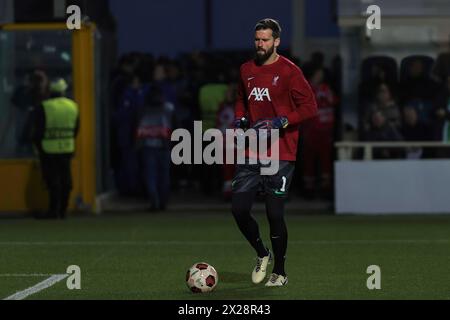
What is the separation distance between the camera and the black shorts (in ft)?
39.2

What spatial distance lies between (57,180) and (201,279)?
8.81 meters

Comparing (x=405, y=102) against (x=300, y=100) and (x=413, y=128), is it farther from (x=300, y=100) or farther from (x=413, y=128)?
(x=300, y=100)

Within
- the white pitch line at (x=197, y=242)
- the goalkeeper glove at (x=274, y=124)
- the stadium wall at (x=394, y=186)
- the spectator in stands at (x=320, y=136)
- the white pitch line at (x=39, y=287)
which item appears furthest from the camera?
the spectator in stands at (x=320, y=136)

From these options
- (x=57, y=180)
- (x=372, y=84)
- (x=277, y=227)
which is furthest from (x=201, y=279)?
(x=372, y=84)

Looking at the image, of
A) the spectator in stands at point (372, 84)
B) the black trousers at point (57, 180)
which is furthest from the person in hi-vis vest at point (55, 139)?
the spectator in stands at point (372, 84)

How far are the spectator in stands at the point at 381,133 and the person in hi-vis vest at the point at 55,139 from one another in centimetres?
443

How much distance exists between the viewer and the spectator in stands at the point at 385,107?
21.3 metres

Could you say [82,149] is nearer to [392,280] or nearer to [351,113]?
[351,113]

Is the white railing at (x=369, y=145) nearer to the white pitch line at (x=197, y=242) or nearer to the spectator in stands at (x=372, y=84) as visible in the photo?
the spectator in stands at (x=372, y=84)

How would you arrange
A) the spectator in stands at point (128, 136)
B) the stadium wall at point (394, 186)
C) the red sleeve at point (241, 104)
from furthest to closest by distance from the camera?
the spectator in stands at point (128, 136)
the stadium wall at point (394, 186)
the red sleeve at point (241, 104)

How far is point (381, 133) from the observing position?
21297 mm

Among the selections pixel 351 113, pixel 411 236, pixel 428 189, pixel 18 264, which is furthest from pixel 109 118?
pixel 18 264

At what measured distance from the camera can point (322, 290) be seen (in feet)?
38.7

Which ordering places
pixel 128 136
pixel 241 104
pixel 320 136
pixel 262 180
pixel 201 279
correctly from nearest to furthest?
pixel 201 279, pixel 262 180, pixel 241 104, pixel 320 136, pixel 128 136
